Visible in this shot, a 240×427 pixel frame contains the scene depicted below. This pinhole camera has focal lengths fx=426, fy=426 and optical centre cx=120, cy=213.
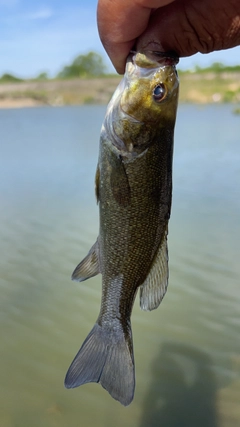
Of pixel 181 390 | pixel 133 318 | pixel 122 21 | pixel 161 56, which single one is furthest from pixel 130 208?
pixel 133 318

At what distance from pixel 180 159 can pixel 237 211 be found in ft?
13.6

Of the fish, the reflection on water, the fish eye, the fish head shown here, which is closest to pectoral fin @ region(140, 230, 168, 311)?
the fish

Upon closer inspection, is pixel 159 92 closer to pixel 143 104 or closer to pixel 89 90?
pixel 143 104

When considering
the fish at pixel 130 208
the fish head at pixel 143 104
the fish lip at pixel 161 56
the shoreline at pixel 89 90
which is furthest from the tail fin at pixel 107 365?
the shoreline at pixel 89 90

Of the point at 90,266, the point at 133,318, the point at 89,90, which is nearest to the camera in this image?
the point at 90,266

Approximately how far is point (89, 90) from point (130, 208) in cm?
3438

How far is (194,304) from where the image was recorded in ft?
13.7

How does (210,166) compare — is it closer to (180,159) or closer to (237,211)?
(180,159)

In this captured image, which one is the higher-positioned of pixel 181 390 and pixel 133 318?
pixel 133 318

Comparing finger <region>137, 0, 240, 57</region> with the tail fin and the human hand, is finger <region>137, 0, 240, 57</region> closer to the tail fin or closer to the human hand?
the human hand

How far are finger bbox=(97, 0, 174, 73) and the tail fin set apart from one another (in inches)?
50.7

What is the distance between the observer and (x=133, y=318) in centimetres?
405

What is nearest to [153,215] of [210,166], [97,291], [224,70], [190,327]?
[190,327]

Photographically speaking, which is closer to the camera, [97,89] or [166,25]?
[166,25]
